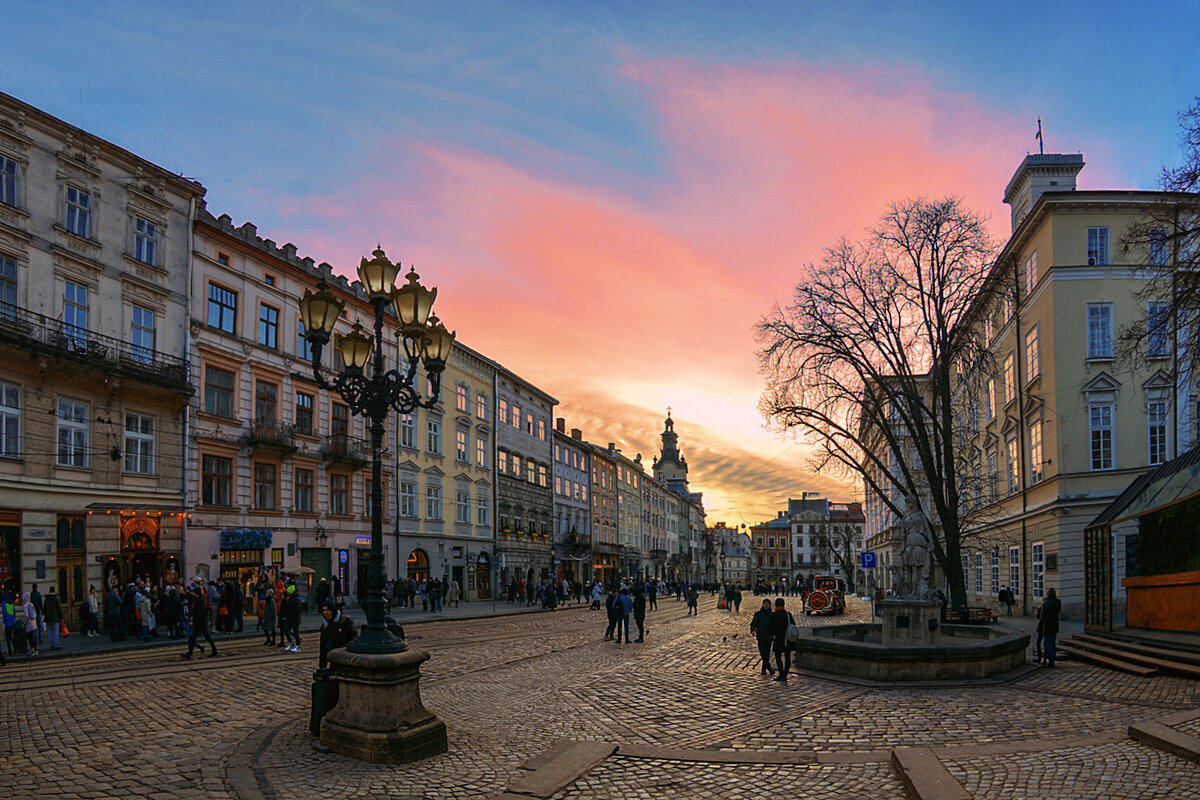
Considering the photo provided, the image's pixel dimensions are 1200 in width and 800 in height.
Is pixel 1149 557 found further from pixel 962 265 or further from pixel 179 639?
pixel 179 639

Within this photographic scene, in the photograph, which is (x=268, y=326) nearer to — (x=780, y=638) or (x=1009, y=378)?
(x=780, y=638)

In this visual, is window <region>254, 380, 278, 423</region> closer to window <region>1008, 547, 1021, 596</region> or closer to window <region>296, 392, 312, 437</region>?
window <region>296, 392, 312, 437</region>

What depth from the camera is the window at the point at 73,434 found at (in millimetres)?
25750

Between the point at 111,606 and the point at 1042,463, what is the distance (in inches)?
1289

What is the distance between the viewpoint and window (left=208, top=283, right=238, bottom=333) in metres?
32.2

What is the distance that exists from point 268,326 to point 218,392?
432 centimetres

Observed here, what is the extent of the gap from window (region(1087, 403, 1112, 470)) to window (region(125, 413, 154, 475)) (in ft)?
110

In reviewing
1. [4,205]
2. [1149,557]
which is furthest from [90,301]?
[1149,557]

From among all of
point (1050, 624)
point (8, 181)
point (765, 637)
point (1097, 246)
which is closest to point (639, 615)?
point (765, 637)

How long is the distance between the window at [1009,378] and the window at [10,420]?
37.5 m

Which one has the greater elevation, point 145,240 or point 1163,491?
point 145,240

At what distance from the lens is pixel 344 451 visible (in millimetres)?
38125

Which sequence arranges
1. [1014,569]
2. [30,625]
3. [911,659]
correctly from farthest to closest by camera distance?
[1014,569] < [30,625] < [911,659]

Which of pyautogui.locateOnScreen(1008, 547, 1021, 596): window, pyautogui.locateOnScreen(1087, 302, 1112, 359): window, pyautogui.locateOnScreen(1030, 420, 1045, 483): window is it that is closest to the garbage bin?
pyautogui.locateOnScreen(1087, 302, 1112, 359): window
